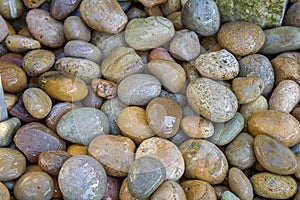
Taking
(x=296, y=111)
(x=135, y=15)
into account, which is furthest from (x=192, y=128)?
(x=135, y=15)

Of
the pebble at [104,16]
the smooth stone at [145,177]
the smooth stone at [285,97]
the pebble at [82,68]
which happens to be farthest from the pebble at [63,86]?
the smooth stone at [285,97]

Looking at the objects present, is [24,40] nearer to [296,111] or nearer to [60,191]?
[60,191]

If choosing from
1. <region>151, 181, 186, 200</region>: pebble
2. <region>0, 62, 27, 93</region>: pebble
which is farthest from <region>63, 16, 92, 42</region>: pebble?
<region>151, 181, 186, 200</region>: pebble

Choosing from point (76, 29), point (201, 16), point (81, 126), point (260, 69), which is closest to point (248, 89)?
point (260, 69)

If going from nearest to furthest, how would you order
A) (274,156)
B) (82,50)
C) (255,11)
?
(274,156) < (82,50) < (255,11)

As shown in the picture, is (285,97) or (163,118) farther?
(285,97)

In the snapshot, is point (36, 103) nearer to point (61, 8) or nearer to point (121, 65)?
point (121, 65)

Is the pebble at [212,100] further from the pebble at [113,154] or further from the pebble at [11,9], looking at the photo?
the pebble at [11,9]
